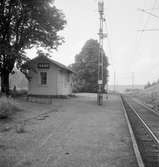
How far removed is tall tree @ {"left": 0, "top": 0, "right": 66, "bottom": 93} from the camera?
18.9 metres

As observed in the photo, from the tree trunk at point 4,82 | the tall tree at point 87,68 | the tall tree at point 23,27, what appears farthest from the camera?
the tall tree at point 87,68

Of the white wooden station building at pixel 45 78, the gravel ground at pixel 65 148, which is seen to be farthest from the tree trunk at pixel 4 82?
the gravel ground at pixel 65 148

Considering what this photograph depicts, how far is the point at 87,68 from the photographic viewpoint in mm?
50156

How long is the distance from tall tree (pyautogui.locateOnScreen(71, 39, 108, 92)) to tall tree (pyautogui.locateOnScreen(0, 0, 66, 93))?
94.2 feet

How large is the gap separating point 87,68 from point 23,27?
101 ft

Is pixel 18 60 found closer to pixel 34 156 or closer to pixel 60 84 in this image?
pixel 60 84

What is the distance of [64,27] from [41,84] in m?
7.52

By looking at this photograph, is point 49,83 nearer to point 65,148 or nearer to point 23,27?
point 23,27

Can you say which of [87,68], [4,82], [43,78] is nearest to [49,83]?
[43,78]

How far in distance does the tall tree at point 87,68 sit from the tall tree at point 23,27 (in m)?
28.7

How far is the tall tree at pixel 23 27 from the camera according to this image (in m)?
18.9

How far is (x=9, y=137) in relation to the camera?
272 inches

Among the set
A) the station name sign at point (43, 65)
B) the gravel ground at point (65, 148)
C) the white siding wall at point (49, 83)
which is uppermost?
the station name sign at point (43, 65)

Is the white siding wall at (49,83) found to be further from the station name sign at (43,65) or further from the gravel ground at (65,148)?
the gravel ground at (65,148)
